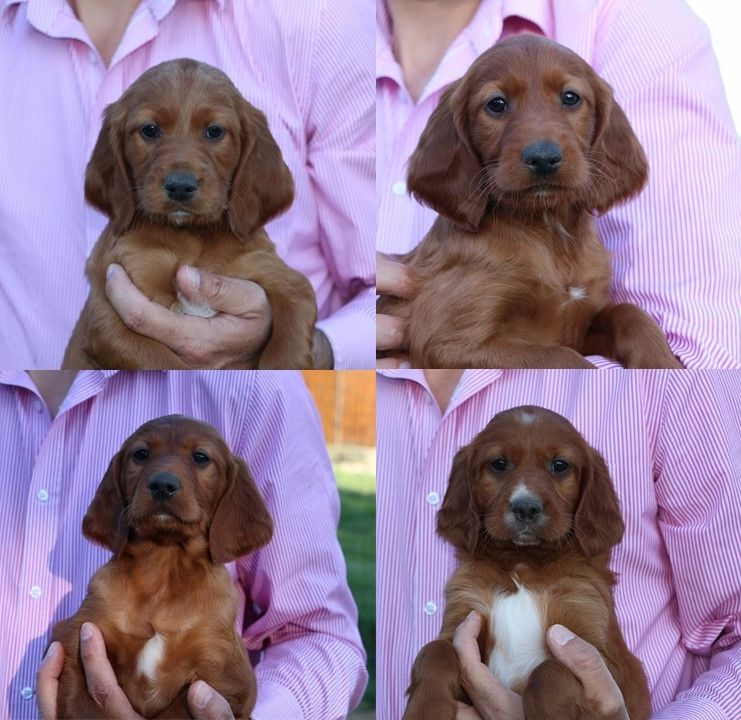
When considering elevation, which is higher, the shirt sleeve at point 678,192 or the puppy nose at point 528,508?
the shirt sleeve at point 678,192

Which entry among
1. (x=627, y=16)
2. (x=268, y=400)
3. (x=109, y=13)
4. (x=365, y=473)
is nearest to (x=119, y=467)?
(x=268, y=400)

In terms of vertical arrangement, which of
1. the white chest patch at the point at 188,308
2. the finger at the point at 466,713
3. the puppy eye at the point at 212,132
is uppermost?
the puppy eye at the point at 212,132

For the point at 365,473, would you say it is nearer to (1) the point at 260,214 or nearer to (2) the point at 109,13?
(1) the point at 260,214

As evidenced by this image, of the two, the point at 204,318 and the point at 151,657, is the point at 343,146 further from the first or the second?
the point at 151,657

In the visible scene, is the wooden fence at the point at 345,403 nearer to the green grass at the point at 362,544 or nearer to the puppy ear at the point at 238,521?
the green grass at the point at 362,544

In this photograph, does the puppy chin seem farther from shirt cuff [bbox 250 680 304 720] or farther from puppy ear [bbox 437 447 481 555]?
shirt cuff [bbox 250 680 304 720]

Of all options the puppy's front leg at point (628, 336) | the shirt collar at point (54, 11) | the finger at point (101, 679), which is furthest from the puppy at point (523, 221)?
the finger at point (101, 679)
